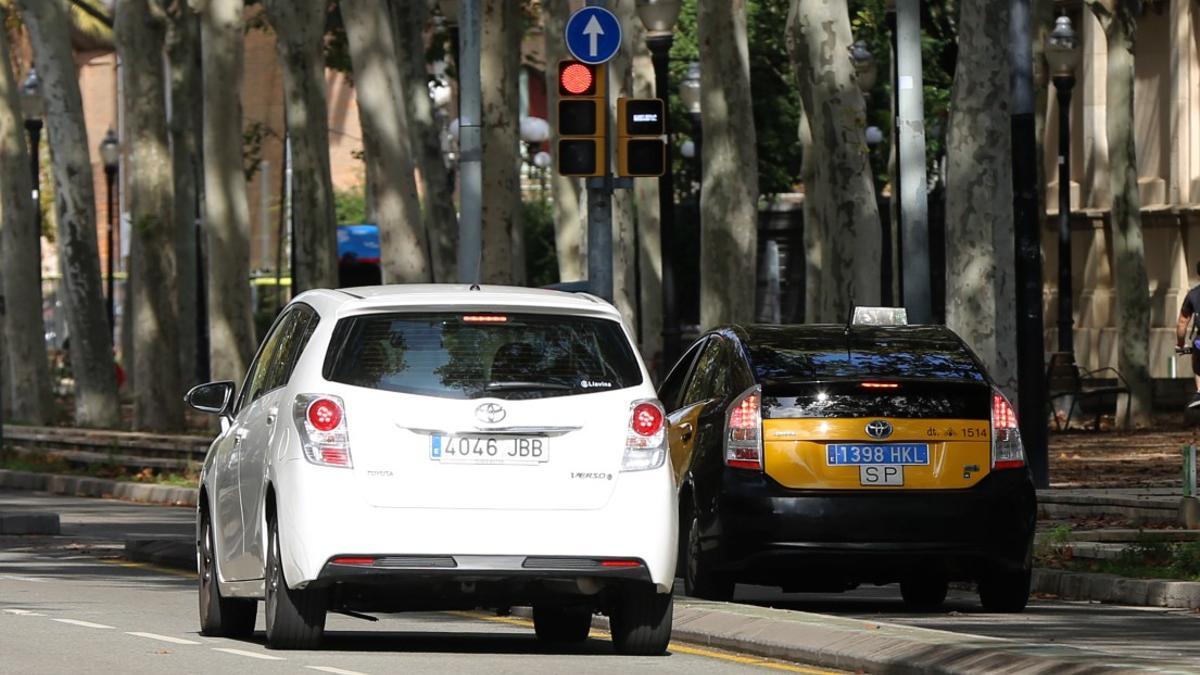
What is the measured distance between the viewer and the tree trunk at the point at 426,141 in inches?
1609

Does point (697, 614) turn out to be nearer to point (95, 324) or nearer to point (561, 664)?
point (561, 664)

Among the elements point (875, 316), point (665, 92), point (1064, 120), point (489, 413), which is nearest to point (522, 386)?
point (489, 413)

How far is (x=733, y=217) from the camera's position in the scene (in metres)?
34.8

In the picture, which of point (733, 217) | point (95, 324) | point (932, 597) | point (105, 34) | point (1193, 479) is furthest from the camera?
point (105, 34)

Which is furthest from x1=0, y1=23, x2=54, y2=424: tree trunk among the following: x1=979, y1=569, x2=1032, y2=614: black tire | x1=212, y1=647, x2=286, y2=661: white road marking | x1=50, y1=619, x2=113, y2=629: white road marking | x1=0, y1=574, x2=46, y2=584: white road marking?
x1=212, y1=647, x2=286, y2=661: white road marking

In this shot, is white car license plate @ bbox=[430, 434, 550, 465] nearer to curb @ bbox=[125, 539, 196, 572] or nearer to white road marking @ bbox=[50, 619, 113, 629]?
white road marking @ bbox=[50, 619, 113, 629]

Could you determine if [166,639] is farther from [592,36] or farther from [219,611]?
[592,36]

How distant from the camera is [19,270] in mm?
40531

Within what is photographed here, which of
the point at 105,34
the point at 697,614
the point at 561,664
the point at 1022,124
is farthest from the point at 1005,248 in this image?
the point at 105,34

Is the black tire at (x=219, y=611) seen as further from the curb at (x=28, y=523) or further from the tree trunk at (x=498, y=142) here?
the tree trunk at (x=498, y=142)

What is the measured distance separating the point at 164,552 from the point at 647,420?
25.1ft

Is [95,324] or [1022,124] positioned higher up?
[1022,124]

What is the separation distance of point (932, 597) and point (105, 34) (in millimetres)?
56738

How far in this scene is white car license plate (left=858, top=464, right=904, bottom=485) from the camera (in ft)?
48.3
